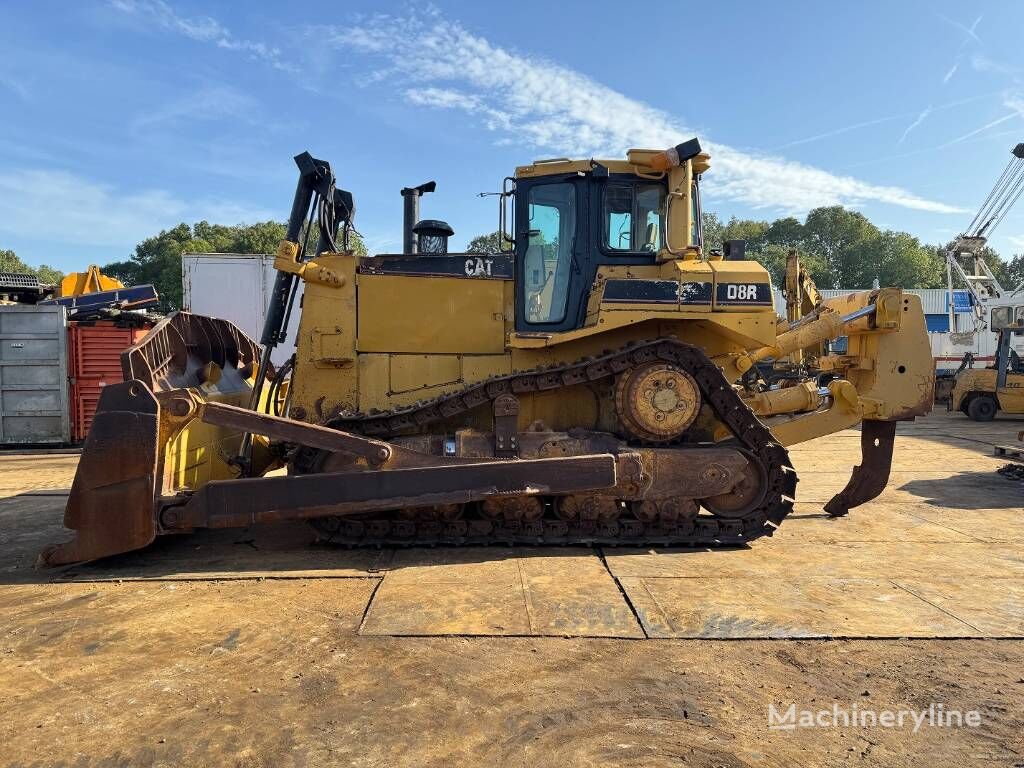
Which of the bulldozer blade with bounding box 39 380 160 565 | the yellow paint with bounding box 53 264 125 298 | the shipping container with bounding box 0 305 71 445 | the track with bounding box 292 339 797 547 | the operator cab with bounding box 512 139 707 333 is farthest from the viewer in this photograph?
the yellow paint with bounding box 53 264 125 298

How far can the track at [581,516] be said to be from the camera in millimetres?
5211

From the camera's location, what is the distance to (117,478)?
462cm

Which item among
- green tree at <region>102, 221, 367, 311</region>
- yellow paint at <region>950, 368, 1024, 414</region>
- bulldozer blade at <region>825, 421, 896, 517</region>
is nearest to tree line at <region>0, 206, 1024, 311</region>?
green tree at <region>102, 221, 367, 311</region>

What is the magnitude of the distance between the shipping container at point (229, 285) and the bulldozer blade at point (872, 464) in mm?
15403

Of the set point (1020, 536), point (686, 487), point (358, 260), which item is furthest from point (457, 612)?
point (1020, 536)

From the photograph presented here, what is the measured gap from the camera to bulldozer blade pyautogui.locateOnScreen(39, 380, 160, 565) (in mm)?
4605

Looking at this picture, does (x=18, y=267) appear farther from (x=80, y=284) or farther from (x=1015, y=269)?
(x=1015, y=269)

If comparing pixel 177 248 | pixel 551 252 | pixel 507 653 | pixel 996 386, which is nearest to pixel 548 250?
pixel 551 252

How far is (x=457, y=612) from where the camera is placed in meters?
4.00

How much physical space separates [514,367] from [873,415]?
11.5ft

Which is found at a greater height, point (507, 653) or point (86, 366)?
point (86, 366)

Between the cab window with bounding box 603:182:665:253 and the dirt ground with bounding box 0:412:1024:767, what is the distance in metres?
2.74

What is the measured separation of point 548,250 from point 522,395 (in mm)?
1363

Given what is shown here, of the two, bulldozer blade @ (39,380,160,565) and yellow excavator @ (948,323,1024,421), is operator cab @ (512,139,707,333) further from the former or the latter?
yellow excavator @ (948,323,1024,421)
